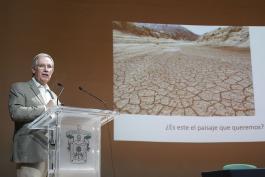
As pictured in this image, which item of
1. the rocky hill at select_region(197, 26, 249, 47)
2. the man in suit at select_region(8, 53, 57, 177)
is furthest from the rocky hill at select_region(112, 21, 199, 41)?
the man in suit at select_region(8, 53, 57, 177)

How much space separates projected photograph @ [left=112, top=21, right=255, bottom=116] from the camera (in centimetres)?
467

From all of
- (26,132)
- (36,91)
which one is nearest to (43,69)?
(36,91)

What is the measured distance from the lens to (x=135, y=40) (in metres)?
4.84

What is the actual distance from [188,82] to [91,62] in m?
1.10

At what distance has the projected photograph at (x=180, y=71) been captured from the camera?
15.3 feet

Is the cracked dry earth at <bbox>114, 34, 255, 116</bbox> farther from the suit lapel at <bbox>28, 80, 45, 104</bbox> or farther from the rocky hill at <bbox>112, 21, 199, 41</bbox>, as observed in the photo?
the suit lapel at <bbox>28, 80, 45, 104</bbox>

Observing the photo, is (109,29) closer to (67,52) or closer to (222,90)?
(67,52)

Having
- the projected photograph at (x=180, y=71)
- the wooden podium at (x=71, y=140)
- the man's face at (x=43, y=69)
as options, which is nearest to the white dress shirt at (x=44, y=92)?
the man's face at (x=43, y=69)

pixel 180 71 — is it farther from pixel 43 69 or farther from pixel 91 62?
pixel 43 69

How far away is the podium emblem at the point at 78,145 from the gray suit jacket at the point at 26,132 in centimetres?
24

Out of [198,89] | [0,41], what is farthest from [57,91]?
[198,89]

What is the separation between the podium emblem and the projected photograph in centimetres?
204

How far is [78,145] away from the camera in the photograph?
8.20 ft

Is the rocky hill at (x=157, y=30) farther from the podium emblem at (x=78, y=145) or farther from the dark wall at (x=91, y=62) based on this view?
the podium emblem at (x=78, y=145)
